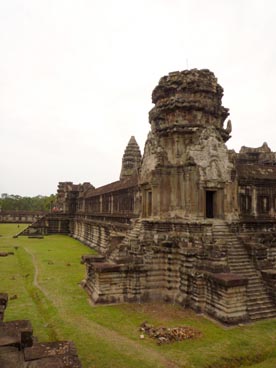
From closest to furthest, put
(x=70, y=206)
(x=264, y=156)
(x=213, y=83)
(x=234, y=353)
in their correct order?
(x=234, y=353) < (x=213, y=83) < (x=264, y=156) < (x=70, y=206)

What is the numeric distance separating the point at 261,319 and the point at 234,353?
2.83 meters

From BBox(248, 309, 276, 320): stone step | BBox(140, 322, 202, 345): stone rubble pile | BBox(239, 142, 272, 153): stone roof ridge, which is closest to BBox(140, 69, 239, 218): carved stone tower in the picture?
BBox(248, 309, 276, 320): stone step

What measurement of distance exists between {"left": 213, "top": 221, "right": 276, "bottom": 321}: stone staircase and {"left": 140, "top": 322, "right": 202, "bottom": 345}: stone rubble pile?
2.35 metres

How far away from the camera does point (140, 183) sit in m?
16.1

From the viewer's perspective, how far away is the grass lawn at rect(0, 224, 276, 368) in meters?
8.16

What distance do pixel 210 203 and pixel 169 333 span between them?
6735mm

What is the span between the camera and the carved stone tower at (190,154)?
546 inches

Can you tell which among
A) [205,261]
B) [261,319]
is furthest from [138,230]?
[261,319]

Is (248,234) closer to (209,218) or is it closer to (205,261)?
(209,218)

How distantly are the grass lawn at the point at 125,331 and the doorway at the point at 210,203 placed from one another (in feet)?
14.4

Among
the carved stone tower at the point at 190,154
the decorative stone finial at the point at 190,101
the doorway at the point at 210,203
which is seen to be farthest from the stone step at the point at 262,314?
→ the decorative stone finial at the point at 190,101

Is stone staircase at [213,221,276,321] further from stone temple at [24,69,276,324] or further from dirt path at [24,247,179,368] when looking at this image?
dirt path at [24,247,179,368]

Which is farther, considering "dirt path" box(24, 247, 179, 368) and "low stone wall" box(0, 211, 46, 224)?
"low stone wall" box(0, 211, 46, 224)

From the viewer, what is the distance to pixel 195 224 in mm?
13398
